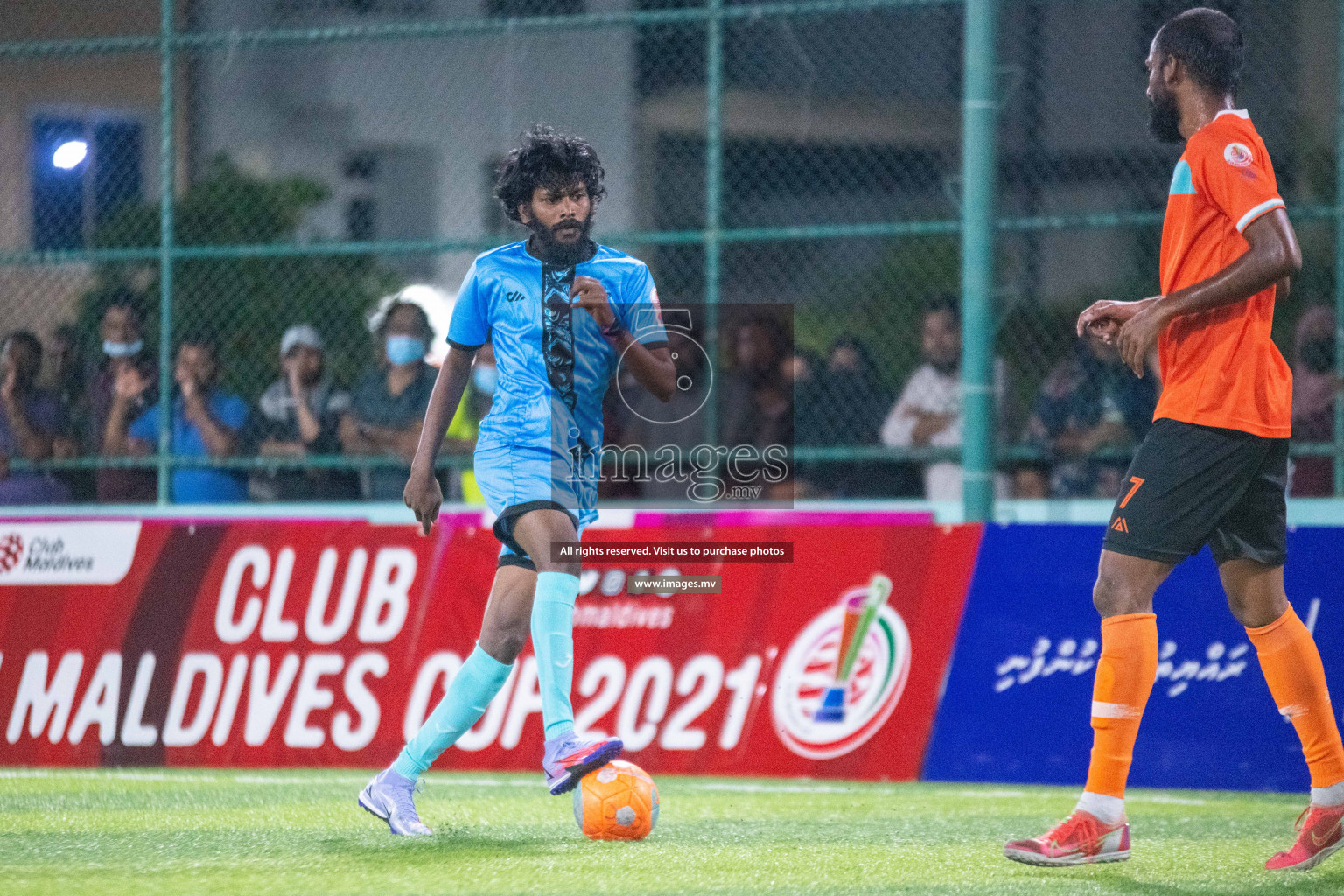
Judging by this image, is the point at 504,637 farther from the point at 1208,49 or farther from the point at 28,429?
the point at 28,429

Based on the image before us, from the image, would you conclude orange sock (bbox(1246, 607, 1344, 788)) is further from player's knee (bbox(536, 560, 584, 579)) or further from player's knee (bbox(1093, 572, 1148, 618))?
player's knee (bbox(536, 560, 584, 579))

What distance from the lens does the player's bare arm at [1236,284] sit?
4391mm

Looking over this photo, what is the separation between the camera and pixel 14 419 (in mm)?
9445

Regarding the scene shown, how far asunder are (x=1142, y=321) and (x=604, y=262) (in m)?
1.57

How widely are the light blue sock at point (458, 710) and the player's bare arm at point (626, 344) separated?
0.93 metres

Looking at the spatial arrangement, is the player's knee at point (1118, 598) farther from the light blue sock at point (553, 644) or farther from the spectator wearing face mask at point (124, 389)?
the spectator wearing face mask at point (124, 389)

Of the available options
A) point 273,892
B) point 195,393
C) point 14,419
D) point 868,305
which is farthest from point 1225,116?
point 868,305

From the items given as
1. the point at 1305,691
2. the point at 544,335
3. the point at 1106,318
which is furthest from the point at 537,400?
the point at 1305,691

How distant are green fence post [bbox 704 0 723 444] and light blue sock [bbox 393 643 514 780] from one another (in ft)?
11.9

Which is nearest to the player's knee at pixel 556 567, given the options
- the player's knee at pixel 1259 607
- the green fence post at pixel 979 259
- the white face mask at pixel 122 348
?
the player's knee at pixel 1259 607

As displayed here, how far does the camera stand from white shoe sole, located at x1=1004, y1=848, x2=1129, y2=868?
4.43m

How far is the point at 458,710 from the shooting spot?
511 cm

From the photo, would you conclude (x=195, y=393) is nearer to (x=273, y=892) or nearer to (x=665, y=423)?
(x=665, y=423)

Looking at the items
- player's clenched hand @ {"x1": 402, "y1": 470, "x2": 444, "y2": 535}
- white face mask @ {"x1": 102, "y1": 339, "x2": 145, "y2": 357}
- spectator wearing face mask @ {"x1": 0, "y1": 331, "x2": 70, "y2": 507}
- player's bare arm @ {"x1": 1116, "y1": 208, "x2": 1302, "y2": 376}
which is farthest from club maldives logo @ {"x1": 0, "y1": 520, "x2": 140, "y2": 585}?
player's bare arm @ {"x1": 1116, "y1": 208, "x2": 1302, "y2": 376}
